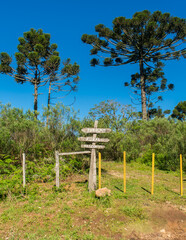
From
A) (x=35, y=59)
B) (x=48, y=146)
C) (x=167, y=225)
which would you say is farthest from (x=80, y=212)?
(x=35, y=59)

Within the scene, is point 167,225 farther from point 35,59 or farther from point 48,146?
point 35,59

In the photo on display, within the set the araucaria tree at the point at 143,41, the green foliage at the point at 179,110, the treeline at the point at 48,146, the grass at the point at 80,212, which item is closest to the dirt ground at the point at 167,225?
the grass at the point at 80,212

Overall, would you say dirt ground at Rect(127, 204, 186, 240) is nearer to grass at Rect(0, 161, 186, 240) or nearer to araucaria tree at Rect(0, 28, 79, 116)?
grass at Rect(0, 161, 186, 240)

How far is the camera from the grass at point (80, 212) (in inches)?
175

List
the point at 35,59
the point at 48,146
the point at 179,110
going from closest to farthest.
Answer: the point at 48,146 → the point at 35,59 → the point at 179,110

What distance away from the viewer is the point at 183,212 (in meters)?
5.50

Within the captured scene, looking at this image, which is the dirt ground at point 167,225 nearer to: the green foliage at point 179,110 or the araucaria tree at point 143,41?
the araucaria tree at point 143,41

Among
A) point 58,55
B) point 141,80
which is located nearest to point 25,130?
point 58,55

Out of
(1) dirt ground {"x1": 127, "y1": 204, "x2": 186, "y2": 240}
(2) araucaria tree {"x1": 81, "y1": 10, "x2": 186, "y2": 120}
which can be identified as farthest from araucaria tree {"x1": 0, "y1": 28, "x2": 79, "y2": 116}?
(1) dirt ground {"x1": 127, "y1": 204, "x2": 186, "y2": 240}

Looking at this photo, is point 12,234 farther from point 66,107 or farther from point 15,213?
point 66,107

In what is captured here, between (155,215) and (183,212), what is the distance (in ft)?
2.76

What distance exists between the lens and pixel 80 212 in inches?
214

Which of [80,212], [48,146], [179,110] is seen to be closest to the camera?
[80,212]

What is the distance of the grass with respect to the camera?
14.6ft
